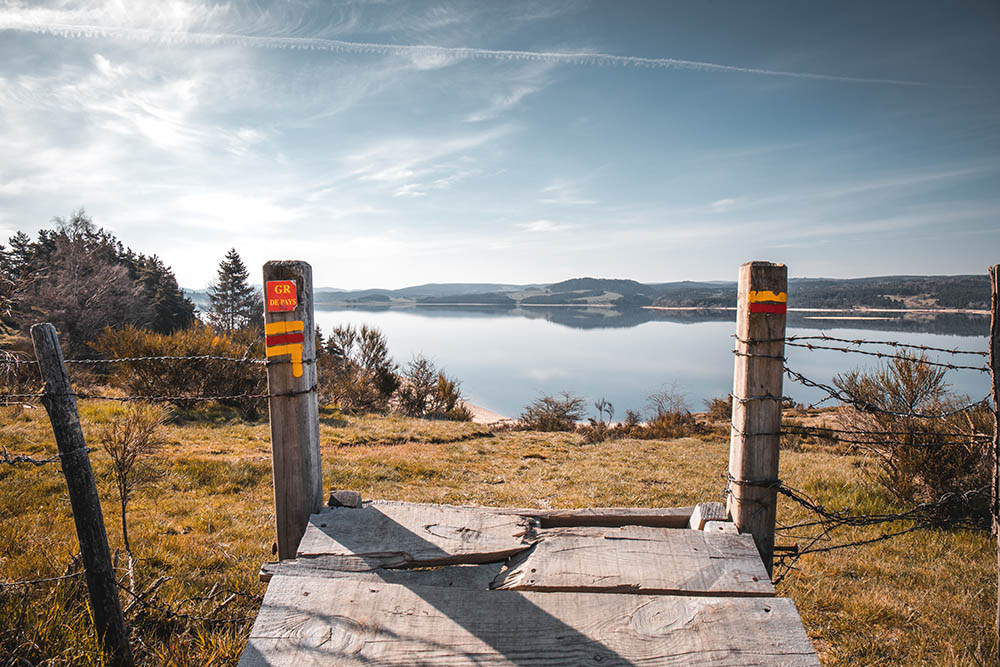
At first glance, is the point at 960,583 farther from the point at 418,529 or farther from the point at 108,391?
the point at 108,391

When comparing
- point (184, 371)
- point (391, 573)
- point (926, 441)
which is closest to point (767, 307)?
point (391, 573)

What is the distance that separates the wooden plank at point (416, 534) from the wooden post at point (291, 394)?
0.17 m

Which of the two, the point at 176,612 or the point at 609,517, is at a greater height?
the point at 609,517

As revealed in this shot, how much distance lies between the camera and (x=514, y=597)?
2.21 metres

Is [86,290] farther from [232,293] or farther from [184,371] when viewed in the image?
[232,293]

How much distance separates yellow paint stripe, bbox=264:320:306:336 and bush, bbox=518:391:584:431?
46.4 feet

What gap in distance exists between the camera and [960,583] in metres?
4.06

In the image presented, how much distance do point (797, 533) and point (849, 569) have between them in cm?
89

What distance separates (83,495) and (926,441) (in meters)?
7.84

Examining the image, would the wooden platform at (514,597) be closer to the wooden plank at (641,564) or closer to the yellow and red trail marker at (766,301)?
the wooden plank at (641,564)

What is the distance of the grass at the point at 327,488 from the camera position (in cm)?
296

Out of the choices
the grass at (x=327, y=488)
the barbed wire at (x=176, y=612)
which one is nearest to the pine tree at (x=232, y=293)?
the grass at (x=327, y=488)

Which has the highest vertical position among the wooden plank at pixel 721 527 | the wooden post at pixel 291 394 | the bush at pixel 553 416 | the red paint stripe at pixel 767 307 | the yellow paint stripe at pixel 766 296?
the yellow paint stripe at pixel 766 296

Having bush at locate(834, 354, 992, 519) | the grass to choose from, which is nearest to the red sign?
the grass
